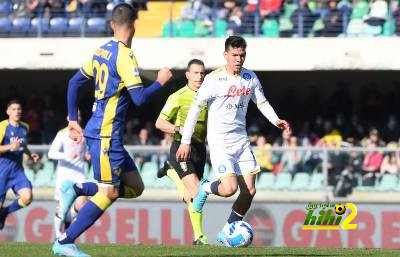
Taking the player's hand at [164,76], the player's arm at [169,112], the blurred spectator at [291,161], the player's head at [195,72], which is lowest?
the blurred spectator at [291,161]

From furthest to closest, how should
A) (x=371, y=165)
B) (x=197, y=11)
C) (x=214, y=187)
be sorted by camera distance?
(x=197, y=11) < (x=371, y=165) < (x=214, y=187)

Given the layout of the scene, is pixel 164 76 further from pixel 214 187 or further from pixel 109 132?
pixel 214 187

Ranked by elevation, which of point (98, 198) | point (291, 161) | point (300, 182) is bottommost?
point (300, 182)

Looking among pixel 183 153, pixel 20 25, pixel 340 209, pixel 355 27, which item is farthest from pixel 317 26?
pixel 183 153

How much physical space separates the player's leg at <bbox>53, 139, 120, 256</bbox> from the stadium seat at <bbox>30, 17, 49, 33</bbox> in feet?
48.3

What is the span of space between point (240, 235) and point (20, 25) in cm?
1445

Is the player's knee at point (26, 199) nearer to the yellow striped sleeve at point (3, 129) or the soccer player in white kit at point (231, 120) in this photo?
the yellow striped sleeve at point (3, 129)

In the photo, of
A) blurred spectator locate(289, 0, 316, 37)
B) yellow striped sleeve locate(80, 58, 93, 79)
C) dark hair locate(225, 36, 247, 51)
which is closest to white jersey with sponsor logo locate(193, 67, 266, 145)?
dark hair locate(225, 36, 247, 51)

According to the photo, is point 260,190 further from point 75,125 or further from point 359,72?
point 75,125

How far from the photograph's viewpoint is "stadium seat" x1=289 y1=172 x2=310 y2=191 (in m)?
19.7

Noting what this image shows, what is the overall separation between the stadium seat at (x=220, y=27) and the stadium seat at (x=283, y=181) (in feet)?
16.2

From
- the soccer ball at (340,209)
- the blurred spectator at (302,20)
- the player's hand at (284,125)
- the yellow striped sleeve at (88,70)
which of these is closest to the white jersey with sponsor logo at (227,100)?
the player's hand at (284,125)

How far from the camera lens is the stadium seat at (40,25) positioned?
963 inches

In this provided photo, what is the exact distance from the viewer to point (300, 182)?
64.7ft
